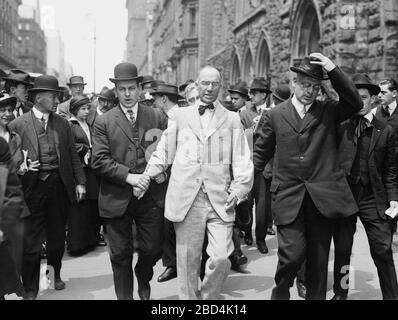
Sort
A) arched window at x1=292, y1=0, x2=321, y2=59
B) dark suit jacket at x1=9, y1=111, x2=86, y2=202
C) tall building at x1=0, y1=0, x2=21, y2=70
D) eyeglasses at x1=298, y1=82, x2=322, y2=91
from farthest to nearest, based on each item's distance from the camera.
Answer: tall building at x1=0, y1=0, x2=21, y2=70 → arched window at x1=292, y1=0, x2=321, y2=59 → dark suit jacket at x1=9, y1=111, x2=86, y2=202 → eyeglasses at x1=298, y1=82, x2=322, y2=91

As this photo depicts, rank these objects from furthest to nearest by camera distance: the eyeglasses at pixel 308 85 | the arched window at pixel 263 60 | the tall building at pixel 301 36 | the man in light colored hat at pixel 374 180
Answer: the arched window at pixel 263 60
the tall building at pixel 301 36
the man in light colored hat at pixel 374 180
the eyeglasses at pixel 308 85

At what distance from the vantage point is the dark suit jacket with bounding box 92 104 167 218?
4828 millimetres

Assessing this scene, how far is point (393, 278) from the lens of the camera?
490 centimetres

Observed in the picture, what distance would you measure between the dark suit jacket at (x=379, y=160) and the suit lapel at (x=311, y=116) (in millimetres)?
515

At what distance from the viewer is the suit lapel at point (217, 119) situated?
4630 mm

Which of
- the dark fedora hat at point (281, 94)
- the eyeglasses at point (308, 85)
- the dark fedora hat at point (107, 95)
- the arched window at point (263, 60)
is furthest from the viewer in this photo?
the arched window at point (263, 60)

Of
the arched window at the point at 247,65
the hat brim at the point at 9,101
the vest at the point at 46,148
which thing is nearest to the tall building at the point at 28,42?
the arched window at the point at 247,65

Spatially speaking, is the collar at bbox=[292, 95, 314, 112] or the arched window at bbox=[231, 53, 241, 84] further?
the arched window at bbox=[231, 53, 241, 84]

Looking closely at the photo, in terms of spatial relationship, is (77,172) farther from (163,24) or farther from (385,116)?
(163,24)

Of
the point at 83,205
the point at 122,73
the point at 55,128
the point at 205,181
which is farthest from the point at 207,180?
the point at 83,205

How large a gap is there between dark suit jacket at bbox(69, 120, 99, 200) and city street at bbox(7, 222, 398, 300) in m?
0.96

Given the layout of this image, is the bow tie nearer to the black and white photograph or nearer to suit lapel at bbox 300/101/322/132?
the black and white photograph

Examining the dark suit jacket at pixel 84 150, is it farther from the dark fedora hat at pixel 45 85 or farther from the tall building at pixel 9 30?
the tall building at pixel 9 30

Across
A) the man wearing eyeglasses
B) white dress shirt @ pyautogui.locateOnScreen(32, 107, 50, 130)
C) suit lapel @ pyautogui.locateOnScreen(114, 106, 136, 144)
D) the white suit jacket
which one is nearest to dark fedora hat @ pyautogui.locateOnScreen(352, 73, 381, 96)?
the man wearing eyeglasses
